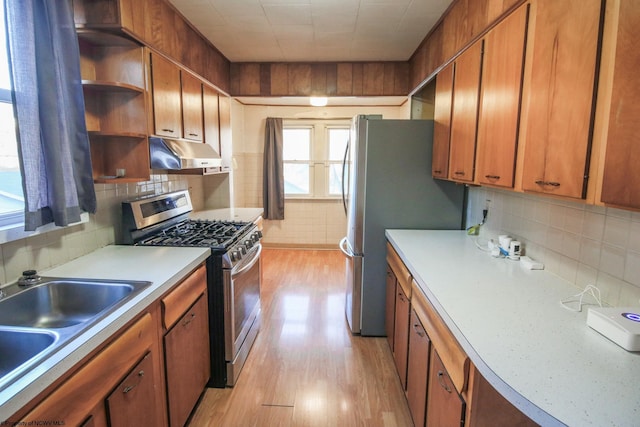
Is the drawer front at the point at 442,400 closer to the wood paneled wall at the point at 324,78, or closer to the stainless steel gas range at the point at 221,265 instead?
the stainless steel gas range at the point at 221,265

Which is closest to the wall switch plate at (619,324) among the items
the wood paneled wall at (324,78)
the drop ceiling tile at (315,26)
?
the drop ceiling tile at (315,26)

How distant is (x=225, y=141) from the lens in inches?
143

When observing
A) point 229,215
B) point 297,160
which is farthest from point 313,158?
point 229,215

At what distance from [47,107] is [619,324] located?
2326mm

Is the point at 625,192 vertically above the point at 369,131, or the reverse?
the point at 369,131

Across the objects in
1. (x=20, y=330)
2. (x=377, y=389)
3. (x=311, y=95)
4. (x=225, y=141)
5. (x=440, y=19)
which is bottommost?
(x=377, y=389)

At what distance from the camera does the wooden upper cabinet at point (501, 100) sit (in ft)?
4.91

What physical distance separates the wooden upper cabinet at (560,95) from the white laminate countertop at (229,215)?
2.27m

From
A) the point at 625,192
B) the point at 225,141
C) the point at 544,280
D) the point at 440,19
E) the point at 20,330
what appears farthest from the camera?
the point at 225,141

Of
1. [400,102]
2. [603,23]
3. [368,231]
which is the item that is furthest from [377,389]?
[400,102]

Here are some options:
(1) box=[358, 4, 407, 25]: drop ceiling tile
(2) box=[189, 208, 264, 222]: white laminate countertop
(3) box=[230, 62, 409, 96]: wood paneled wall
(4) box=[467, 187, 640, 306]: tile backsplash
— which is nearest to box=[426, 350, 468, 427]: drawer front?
(4) box=[467, 187, 640, 306]: tile backsplash

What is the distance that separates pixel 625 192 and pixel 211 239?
206 cm

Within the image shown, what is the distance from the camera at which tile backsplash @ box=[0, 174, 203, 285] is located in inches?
58.9

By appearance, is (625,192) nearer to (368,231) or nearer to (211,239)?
(368,231)
